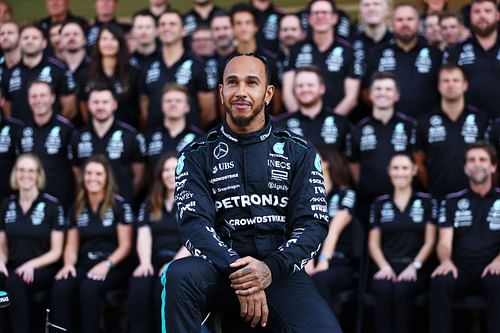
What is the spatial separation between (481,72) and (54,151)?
13.1 ft

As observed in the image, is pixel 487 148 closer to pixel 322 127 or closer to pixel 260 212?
pixel 322 127

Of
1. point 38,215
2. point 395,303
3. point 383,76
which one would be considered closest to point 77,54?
point 38,215

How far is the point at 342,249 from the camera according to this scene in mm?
7980

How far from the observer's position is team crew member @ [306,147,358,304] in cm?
767

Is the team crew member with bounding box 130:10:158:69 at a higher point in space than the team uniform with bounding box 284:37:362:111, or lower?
higher

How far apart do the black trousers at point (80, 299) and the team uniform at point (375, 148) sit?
2.27 meters

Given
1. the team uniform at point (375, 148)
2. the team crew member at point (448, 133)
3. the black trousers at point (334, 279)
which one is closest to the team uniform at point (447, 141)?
the team crew member at point (448, 133)

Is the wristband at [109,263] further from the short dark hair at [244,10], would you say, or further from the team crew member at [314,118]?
the short dark hair at [244,10]

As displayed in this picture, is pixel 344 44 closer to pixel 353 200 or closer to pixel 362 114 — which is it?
pixel 362 114

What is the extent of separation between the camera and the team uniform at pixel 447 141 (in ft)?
26.9

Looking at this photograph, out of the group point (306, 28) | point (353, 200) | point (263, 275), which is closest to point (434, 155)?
point (353, 200)

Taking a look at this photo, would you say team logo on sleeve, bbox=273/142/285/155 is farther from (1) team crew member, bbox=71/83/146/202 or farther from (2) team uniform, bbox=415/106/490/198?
(1) team crew member, bbox=71/83/146/202

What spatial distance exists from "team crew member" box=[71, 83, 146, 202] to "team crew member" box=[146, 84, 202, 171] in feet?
0.64

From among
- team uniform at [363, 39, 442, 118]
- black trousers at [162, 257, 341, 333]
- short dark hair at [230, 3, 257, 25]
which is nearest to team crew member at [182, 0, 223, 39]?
short dark hair at [230, 3, 257, 25]
